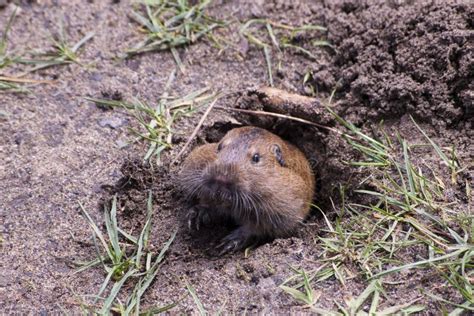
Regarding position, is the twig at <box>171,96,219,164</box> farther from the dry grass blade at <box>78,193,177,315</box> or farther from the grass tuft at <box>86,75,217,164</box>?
the dry grass blade at <box>78,193,177,315</box>

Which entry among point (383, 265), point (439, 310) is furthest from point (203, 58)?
point (439, 310)

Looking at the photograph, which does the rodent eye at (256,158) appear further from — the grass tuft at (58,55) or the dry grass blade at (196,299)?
the grass tuft at (58,55)

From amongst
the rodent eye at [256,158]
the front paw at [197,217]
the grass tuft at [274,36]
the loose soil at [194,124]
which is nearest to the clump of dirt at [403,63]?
the loose soil at [194,124]

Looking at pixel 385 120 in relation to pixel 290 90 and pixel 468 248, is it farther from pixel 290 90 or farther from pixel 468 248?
pixel 468 248

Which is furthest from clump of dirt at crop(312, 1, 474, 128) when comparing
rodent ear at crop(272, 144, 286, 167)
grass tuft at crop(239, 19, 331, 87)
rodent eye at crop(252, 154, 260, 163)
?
rodent eye at crop(252, 154, 260, 163)

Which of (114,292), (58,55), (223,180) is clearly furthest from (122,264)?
(58,55)

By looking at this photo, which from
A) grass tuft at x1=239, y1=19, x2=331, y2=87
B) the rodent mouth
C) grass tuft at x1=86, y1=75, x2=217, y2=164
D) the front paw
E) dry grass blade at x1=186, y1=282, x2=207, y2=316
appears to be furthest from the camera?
grass tuft at x1=239, y1=19, x2=331, y2=87
